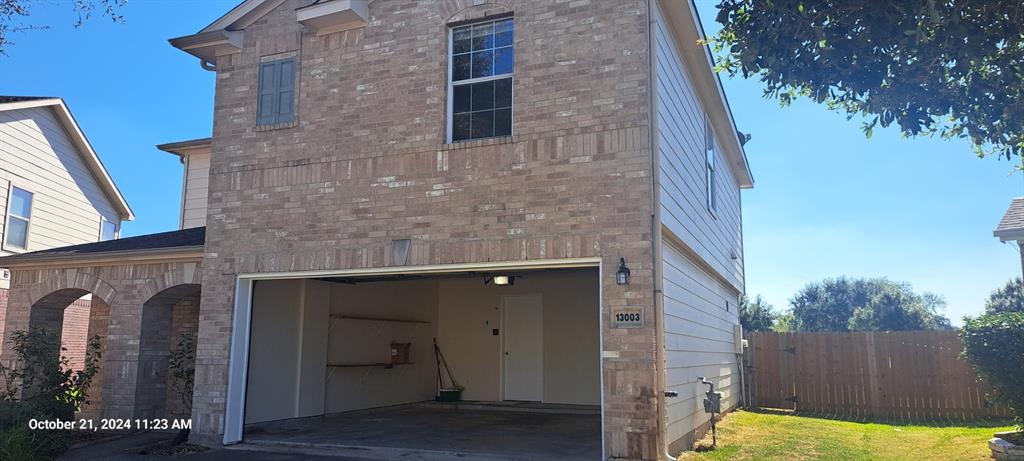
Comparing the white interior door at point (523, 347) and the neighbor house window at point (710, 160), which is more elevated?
the neighbor house window at point (710, 160)

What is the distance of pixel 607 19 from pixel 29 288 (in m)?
Result: 10.5

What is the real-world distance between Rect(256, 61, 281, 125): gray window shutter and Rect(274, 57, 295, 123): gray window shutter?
6cm

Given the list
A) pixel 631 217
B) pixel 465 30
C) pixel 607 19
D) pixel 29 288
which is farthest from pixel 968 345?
pixel 29 288

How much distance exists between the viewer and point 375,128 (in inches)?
381

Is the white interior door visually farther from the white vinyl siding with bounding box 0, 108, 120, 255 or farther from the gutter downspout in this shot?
the white vinyl siding with bounding box 0, 108, 120, 255

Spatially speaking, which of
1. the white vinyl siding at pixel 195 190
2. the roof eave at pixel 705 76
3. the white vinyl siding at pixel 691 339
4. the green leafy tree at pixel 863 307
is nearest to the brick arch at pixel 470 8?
the roof eave at pixel 705 76

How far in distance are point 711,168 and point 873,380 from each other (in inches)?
229

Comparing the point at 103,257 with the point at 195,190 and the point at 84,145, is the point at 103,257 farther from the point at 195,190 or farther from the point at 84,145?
the point at 84,145

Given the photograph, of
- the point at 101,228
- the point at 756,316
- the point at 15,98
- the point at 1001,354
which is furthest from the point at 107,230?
the point at 756,316

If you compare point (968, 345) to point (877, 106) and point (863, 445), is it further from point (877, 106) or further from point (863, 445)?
point (877, 106)

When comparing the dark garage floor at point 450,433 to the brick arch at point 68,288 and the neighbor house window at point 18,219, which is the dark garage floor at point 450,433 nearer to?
the brick arch at point 68,288

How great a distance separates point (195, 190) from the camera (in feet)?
56.6

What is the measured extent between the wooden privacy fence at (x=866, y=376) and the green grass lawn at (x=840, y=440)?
1.03m

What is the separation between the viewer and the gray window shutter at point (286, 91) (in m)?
10.3
